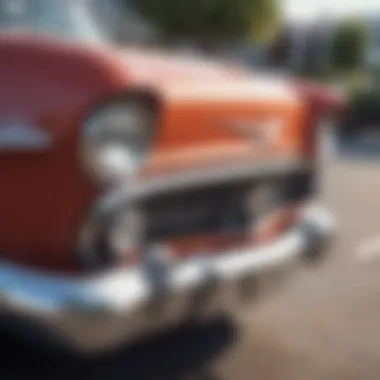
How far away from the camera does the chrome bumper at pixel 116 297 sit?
2.74 metres

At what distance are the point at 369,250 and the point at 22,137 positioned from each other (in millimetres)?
3183

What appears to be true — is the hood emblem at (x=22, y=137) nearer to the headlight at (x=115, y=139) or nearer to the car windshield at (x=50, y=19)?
the headlight at (x=115, y=139)

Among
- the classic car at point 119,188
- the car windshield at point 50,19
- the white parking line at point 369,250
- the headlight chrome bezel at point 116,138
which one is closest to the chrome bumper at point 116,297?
the classic car at point 119,188

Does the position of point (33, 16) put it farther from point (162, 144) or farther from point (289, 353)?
point (289, 353)

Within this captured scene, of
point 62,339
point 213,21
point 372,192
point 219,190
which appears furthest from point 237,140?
point 213,21

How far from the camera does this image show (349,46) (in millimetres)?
28656

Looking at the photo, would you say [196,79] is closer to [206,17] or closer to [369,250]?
[369,250]

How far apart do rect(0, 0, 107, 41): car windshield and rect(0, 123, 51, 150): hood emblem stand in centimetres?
74

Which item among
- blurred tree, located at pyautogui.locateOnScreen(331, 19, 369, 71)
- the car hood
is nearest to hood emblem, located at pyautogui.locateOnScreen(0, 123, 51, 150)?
the car hood

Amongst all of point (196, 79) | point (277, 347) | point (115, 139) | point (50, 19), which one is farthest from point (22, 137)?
point (277, 347)

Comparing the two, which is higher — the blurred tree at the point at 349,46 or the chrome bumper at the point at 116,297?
the blurred tree at the point at 349,46

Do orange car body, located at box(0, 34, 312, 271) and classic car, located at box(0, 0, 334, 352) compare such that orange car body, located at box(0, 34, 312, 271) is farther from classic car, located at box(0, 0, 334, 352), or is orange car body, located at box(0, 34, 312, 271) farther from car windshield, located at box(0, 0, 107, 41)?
car windshield, located at box(0, 0, 107, 41)

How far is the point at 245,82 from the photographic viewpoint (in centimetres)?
338

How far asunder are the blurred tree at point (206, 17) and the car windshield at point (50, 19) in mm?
17577
